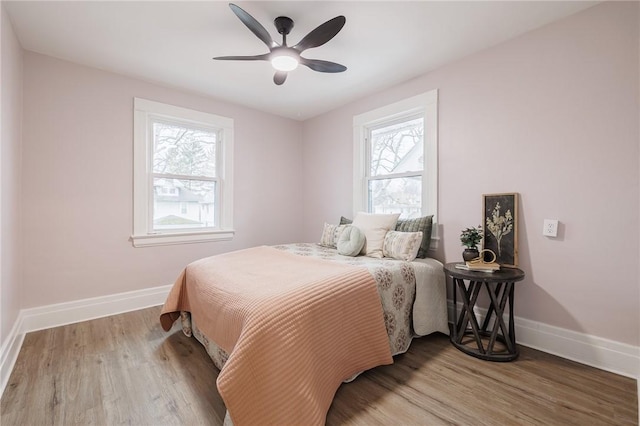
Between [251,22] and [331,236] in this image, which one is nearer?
[251,22]

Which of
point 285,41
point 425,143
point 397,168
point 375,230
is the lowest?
point 375,230

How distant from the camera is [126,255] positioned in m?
3.00

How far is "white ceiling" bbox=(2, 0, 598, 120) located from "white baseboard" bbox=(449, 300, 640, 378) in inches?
90.7

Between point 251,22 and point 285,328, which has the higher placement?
point 251,22

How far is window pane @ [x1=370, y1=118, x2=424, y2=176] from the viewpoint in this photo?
3.07 metres

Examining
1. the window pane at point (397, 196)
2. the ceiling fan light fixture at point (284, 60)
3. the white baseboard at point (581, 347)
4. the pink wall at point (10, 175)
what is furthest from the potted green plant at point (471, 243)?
the pink wall at point (10, 175)

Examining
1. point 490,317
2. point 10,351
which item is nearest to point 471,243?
point 490,317

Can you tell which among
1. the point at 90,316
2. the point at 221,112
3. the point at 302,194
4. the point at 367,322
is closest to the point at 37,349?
the point at 90,316

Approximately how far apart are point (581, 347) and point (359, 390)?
164 cm

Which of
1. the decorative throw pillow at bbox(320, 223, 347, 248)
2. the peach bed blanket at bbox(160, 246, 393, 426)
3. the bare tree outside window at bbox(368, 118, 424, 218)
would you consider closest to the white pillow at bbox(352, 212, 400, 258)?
the decorative throw pillow at bbox(320, 223, 347, 248)

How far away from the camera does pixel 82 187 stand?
2750 millimetres

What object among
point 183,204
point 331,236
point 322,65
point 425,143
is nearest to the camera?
point 322,65

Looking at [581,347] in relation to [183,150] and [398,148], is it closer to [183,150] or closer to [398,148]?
[398,148]

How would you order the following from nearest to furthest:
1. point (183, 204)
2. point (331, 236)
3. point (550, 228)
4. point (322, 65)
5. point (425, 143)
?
point (550, 228)
point (322, 65)
point (425, 143)
point (331, 236)
point (183, 204)
